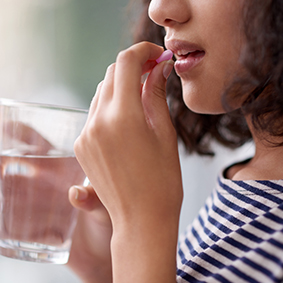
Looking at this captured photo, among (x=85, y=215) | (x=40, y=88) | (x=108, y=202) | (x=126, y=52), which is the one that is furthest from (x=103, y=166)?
(x=40, y=88)

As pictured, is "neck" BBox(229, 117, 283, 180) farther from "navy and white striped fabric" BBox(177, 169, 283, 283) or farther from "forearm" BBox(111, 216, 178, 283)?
"forearm" BBox(111, 216, 178, 283)

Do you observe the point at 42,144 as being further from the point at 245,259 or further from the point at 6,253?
the point at 245,259

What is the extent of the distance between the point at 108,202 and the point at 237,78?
0.29 m

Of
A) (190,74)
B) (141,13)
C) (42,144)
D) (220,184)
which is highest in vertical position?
(141,13)

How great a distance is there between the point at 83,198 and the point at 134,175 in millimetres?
211

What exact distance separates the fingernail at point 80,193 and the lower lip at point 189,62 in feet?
0.94

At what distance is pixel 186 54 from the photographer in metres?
0.64

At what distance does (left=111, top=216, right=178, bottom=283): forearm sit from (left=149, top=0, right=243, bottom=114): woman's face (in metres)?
0.27

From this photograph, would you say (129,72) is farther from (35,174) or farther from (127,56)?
(35,174)

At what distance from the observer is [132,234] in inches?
18.8

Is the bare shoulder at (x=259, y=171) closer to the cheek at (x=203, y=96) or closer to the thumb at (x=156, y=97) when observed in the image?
the cheek at (x=203, y=96)

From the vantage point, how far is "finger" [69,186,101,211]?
0.61 metres

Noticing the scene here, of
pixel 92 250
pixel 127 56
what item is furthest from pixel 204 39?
pixel 92 250

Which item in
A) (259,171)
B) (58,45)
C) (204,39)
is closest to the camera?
(204,39)
